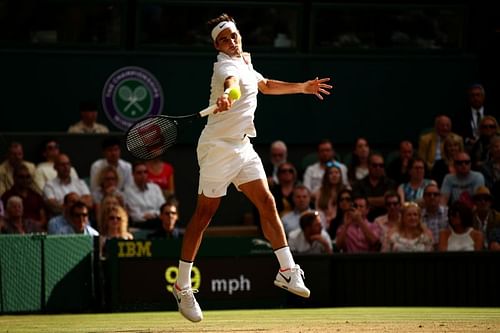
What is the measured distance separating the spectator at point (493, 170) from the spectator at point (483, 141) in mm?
103

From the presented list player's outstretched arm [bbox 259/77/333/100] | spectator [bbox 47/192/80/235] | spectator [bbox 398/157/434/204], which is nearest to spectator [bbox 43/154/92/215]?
spectator [bbox 47/192/80/235]

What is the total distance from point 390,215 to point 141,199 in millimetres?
2987

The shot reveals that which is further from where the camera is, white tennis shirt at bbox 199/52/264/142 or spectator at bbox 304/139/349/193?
spectator at bbox 304/139/349/193

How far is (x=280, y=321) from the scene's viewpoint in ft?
38.9

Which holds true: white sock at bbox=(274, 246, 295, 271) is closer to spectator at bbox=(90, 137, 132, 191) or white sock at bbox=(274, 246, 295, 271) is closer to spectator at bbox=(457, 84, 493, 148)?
spectator at bbox=(90, 137, 132, 191)

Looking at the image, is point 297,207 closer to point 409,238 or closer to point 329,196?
point 329,196

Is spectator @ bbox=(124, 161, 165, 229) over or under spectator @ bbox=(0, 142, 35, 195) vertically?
under

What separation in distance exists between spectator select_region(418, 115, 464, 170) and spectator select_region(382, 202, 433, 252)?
2.14 m

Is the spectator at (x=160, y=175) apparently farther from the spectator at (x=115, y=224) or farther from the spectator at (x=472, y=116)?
the spectator at (x=472, y=116)

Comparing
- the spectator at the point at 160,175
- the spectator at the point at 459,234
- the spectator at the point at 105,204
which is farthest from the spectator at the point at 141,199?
the spectator at the point at 459,234

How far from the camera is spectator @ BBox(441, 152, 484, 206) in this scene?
16.2 m

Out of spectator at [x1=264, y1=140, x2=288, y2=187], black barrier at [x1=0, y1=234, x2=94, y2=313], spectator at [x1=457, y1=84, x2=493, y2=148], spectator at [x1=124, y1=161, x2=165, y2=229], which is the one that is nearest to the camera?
black barrier at [x1=0, y1=234, x2=94, y2=313]

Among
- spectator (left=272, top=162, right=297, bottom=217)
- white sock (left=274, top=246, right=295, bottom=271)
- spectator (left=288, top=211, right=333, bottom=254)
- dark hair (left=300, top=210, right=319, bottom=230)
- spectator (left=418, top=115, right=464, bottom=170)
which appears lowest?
white sock (left=274, top=246, right=295, bottom=271)

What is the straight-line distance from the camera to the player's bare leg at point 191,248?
35.1 feet
